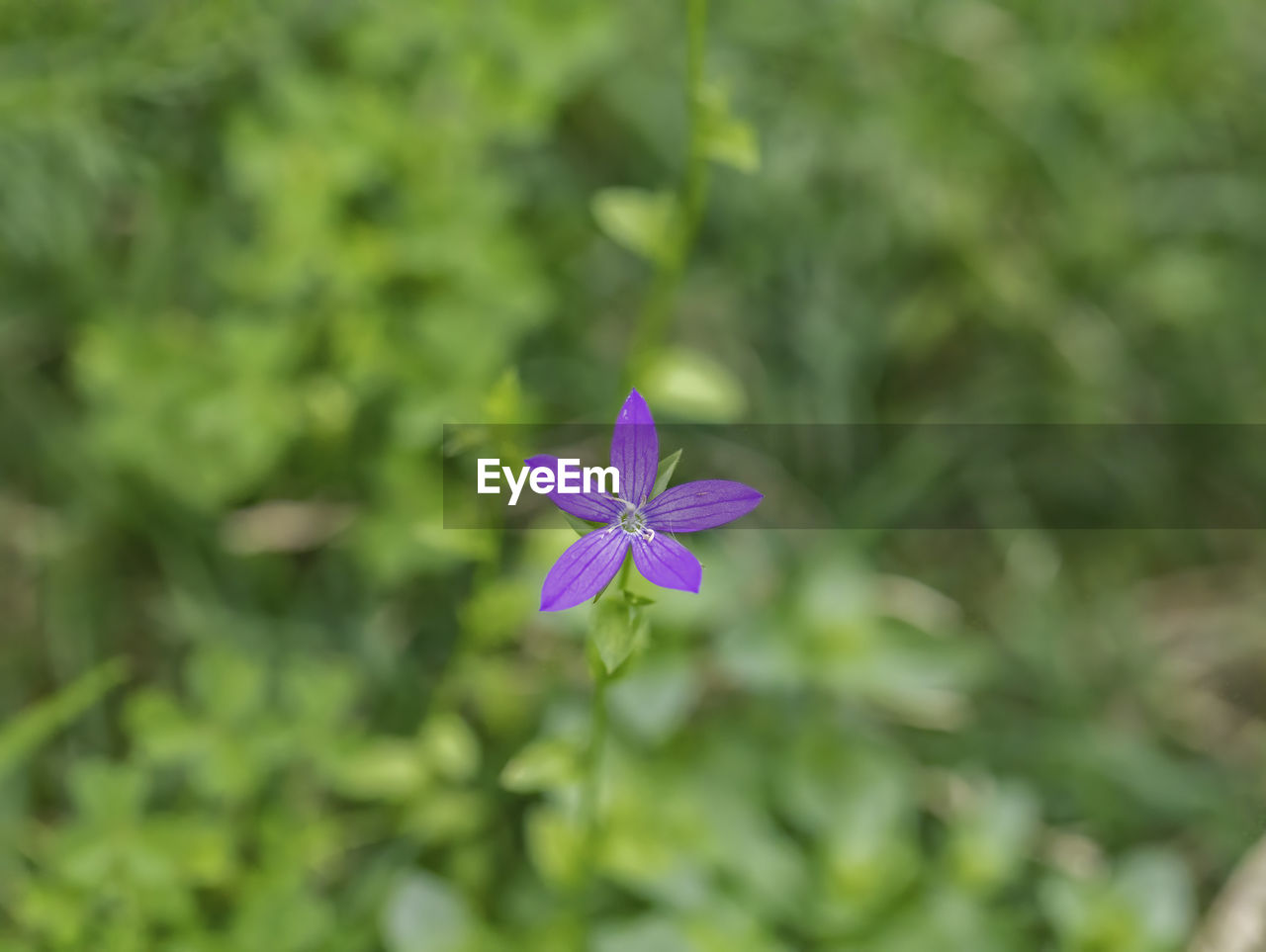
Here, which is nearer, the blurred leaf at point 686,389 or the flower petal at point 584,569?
the flower petal at point 584,569

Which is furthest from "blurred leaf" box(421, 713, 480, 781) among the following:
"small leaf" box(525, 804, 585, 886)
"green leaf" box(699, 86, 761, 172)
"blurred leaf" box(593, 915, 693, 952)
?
"green leaf" box(699, 86, 761, 172)

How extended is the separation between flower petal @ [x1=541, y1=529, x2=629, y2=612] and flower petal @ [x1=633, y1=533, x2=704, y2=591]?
30 mm

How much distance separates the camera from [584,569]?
1.67m

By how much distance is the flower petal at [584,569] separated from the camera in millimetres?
1610

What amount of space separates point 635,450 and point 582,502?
0.11 metres

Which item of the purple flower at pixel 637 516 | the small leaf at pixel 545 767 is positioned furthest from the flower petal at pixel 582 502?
the small leaf at pixel 545 767

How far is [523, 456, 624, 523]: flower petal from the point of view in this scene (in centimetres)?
168

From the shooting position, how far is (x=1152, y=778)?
329 centimetres

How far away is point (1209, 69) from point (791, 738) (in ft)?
9.67

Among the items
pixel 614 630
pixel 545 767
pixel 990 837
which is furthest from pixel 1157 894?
pixel 614 630
